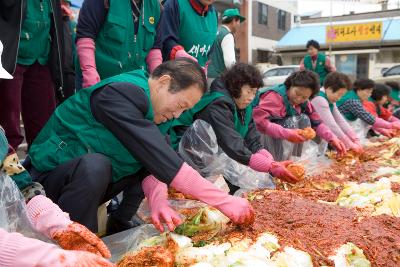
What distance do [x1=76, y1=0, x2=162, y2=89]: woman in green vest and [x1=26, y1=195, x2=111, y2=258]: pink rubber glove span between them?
4.00 ft

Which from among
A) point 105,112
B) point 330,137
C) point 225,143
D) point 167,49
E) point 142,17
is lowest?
point 330,137

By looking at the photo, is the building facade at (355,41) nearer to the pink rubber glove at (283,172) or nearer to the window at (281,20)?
the window at (281,20)

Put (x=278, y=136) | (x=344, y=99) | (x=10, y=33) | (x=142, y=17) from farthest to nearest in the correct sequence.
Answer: (x=344, y=99), (x=278, y=136), (x=142, y=17), (x=10, y=33)

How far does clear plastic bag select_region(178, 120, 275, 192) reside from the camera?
326cm

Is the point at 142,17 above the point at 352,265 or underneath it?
above

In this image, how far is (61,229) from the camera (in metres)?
1.63

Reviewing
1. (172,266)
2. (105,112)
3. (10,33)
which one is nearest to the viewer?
(172,266)

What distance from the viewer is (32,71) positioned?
10.3ft

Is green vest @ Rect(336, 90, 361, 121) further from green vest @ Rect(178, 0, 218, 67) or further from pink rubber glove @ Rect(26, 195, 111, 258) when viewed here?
pink rubber glove @ Rect(26, 195, 111, 258)

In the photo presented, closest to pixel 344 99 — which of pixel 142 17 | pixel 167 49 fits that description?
pixel 167 49

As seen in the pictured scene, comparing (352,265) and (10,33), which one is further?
(10,33)

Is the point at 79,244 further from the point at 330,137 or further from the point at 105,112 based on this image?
the point at 330,137

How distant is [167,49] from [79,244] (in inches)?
85.6

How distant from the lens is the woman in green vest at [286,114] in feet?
14.0
